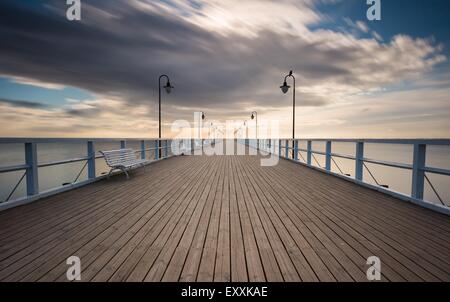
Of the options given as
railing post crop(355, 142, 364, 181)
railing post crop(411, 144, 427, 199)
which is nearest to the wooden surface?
railing post crop(411, 144, 427, 199)

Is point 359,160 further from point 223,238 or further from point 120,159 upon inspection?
point 120,159

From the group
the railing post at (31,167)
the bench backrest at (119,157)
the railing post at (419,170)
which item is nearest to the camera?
the railing post at (419,170)

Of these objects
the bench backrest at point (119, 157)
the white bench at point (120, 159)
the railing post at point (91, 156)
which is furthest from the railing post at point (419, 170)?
the railing post at point (91, 156)

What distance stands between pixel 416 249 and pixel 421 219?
44.7 inches

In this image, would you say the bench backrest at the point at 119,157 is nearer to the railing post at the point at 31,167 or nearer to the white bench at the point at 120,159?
the white bench at the point at 120,159

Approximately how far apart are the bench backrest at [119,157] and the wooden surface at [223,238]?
1.70m

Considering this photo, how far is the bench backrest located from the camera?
589 cm

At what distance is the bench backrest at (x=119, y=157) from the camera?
589cm

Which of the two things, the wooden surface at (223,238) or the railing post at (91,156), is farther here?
the railing post at (91,156)

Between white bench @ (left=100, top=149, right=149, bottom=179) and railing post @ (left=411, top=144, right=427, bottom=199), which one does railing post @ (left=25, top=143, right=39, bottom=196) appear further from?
railing post @ (left=411, top=144, right=427, bottom=199)

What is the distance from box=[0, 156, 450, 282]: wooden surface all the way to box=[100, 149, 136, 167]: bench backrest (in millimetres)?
1701

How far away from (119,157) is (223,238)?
5141 mm

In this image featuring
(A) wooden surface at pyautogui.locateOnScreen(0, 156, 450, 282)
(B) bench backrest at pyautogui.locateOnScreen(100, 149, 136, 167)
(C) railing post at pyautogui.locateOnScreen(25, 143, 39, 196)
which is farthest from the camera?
(B) bench backrest at pyautogui.locateOnScreen(100, 149, 136, 167)
